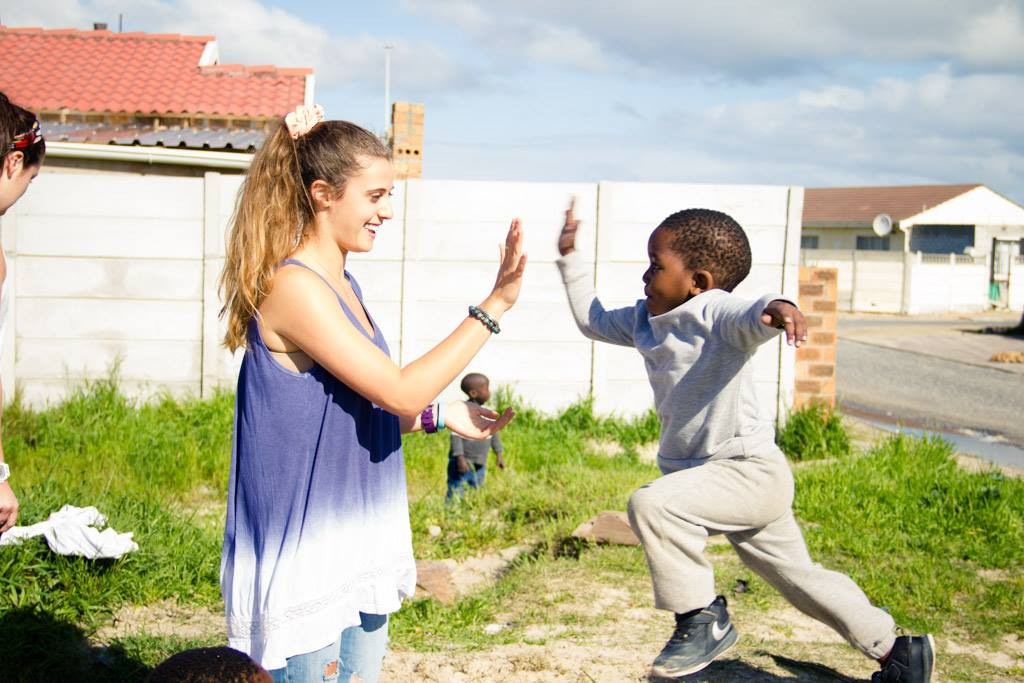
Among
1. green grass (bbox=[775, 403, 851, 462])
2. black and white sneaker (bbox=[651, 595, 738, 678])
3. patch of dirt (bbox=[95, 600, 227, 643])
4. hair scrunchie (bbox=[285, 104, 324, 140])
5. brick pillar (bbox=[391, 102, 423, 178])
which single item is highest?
brick pillar (bbox=[391, 102, 423, 178])

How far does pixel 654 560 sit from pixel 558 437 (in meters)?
5.02

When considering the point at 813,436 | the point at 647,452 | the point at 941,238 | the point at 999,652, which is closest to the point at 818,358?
the point at 813,436

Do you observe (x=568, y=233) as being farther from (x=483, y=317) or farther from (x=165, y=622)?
(x=165, y=622)

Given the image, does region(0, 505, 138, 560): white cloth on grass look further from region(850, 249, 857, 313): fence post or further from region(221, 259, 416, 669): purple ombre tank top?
region(850, 249, 857, 313): fence post

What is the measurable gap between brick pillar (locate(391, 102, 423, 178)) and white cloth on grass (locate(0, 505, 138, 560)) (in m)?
11.6

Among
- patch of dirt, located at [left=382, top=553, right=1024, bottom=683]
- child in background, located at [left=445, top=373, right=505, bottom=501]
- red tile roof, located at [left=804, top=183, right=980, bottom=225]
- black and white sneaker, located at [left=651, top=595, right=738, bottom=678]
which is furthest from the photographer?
red tile roof, located at [left=804, top=183, right=980, bottom=225]

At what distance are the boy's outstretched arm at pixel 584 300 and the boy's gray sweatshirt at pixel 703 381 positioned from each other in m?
0.14

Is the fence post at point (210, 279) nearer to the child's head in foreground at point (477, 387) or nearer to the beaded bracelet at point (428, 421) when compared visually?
the child's head in foreground at point (477, 387)

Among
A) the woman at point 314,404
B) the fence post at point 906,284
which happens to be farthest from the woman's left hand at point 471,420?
the fence post at point 906,284

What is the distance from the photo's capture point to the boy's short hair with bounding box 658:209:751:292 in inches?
133

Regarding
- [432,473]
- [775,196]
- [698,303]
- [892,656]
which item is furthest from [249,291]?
[775,196]

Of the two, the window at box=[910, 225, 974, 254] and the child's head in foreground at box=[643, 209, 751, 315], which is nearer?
the child's head in foreground at box=[643, 209, 751, 315]

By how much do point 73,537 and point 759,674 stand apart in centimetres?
284

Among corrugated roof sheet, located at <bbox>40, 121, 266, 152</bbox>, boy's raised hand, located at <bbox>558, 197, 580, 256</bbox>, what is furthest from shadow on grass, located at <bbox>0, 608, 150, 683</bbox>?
corrugated roof sheet, located at <bbox>40, 121, 266, 152</bbox>
